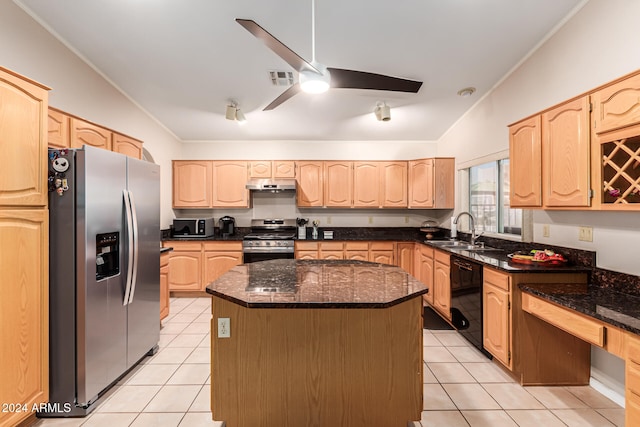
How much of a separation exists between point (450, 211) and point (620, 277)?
8.44ft

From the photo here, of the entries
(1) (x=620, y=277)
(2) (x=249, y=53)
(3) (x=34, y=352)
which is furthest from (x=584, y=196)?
(3) (x=34, y=352)

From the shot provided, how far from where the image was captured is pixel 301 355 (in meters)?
1.52

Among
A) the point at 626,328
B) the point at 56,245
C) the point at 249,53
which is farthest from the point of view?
the point at 249,53

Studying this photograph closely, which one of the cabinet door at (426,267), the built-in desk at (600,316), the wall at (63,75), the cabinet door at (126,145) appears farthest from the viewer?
the cabinet door at (426,267)

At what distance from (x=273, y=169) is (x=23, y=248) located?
10.6ft

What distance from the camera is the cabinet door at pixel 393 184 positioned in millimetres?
4508

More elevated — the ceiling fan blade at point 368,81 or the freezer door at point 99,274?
the ceiling fan blade at point 368,81

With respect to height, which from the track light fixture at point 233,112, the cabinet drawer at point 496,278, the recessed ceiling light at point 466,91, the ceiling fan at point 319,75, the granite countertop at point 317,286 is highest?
the recessed ceiling light at point 466,91

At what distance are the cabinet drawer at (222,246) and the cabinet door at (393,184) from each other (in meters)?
2.40

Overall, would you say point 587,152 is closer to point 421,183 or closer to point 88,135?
point 421,183

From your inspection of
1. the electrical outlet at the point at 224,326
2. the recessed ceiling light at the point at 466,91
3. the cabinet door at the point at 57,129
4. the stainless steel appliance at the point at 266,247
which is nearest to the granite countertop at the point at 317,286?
the electrical outlet at the point at 224,326

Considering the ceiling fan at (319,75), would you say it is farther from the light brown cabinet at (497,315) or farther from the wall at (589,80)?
the light brown cabinet at (497,315)

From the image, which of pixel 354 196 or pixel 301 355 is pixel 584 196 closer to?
pixel 301 355

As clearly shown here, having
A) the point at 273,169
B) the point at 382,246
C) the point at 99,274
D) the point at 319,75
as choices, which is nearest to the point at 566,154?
the point at 319,75
